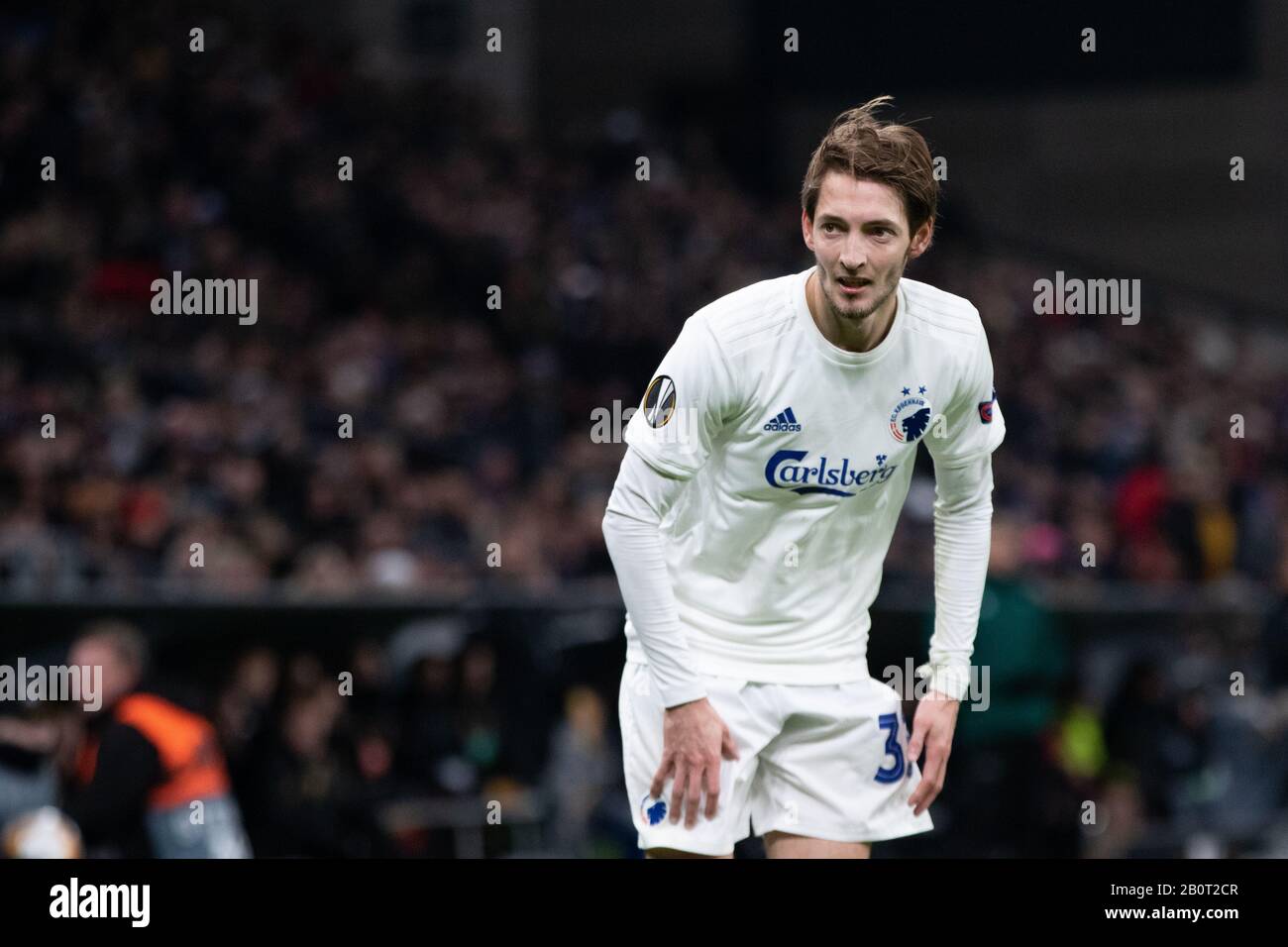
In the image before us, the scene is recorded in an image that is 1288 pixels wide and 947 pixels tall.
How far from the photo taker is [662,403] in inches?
160

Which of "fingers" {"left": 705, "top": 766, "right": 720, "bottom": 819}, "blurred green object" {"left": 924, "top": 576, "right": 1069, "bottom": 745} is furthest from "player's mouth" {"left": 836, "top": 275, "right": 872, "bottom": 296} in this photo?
"blurred green object" {"left": 924, "top": 576, "right": 1069, "bottom": 745}

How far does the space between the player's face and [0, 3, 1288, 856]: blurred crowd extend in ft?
13.8

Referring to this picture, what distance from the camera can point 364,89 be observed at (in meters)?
17.2

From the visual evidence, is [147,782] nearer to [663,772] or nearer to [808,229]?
[663,772]

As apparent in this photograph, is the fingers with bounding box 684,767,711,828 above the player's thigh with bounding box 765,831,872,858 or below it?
above

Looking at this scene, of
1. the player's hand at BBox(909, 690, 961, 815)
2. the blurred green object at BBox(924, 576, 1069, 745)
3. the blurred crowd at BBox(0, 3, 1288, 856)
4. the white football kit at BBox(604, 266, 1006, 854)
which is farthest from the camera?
the blurred crowd at BBox(0, 3, 1288, 856)

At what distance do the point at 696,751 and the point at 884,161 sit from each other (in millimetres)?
1267

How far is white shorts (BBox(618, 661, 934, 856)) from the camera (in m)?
4.32

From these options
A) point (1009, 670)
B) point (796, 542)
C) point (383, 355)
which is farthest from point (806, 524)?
point (383, 355)

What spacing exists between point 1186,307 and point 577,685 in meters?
13.5

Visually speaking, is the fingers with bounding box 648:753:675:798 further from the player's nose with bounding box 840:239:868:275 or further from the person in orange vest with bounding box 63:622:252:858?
the person in orange vest with bounding box 63:622:252:858

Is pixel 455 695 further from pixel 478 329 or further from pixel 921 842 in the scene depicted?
pixel 478 329

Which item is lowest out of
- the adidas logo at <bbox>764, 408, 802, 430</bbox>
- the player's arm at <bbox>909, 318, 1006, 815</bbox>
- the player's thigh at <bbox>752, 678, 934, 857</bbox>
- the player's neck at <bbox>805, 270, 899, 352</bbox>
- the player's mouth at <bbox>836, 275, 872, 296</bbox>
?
the player's thigh at <bbox>752, 678, 934, 857</bbox>

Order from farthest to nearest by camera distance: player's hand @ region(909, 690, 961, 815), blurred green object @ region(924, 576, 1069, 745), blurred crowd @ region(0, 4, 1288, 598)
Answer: blurred crowd @ region(0, 4, 1288, 598), blurred green object @ region(924, 576, 1069, 745), player's hand @ region(909, 690, 961, 815)
